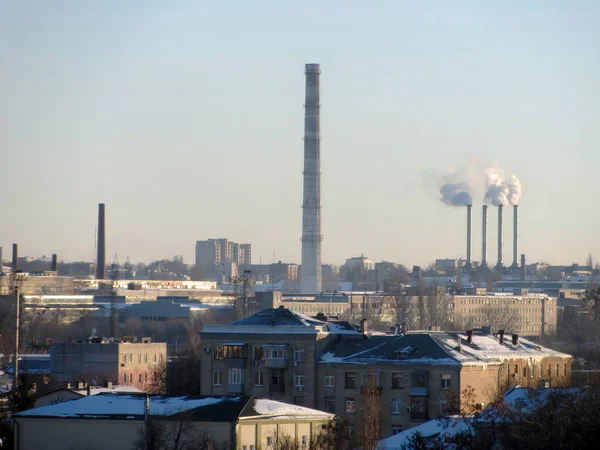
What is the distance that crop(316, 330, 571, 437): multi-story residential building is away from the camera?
135ft

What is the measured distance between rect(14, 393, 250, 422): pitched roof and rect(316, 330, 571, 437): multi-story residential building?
7.78 meters

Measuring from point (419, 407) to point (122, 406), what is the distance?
11596mm

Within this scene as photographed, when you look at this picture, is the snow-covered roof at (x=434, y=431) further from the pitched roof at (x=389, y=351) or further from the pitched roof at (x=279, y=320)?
the pitched roof at (x=279, y=320)

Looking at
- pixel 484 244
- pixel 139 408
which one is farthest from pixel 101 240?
pixel 139 408

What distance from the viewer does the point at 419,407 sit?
41125 millimetres

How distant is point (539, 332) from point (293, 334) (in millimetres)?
61346

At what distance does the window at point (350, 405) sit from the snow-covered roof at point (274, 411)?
27.7ft

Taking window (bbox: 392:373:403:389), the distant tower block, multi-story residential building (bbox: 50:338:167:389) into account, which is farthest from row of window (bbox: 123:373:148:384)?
the distant tower block

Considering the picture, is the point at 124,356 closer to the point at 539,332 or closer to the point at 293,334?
the point at 293,334

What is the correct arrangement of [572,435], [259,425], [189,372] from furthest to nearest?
[189,372], [259,425], [572,435]

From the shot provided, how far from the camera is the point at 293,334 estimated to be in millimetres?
44031

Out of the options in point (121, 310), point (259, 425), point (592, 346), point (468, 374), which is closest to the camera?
point (259, 425)

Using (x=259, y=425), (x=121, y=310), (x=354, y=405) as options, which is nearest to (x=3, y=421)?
(x=259, y=425)

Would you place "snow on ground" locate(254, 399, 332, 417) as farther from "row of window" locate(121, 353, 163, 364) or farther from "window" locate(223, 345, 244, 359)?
"row of window" locate(121, 353, 163, 364)
